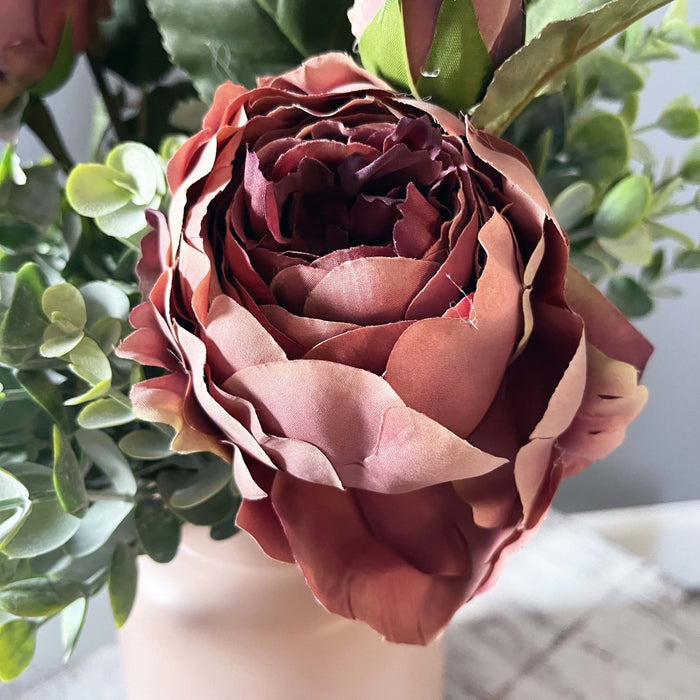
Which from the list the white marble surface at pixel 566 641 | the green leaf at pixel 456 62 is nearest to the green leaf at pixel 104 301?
the green leaf at pixel 456 62

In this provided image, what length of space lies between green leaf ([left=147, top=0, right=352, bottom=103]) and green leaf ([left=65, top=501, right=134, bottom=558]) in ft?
0.44

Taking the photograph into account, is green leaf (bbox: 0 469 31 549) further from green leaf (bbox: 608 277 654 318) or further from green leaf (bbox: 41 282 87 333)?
green leaf (bbox: 608 277 654 318)

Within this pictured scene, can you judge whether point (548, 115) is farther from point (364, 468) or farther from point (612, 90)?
point (364, 468)

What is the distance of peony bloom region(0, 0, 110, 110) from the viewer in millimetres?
222

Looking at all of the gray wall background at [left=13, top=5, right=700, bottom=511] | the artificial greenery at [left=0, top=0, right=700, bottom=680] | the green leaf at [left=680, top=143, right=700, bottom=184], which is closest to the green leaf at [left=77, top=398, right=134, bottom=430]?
the artificial greenery at [left=0, top=0, right=700, bottom=680]

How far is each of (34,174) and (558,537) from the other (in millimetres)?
443

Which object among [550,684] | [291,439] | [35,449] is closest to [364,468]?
[291,439]

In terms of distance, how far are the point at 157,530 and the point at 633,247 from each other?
180 mm

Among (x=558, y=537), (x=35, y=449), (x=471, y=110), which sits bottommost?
(x=558, y=537)

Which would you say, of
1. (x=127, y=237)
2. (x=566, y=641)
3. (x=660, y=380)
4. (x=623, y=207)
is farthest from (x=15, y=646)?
(x=660, y=380)

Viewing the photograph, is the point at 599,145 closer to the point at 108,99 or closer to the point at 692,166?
the point at 692,166

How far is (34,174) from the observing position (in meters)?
0.23

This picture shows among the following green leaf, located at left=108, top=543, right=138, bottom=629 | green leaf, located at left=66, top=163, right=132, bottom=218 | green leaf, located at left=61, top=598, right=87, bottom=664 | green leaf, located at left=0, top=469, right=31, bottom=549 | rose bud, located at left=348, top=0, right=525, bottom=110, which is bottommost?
green leaf, located at left=61, top=598, right=87, bottom=664

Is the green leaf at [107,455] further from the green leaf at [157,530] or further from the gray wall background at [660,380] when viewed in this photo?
the gray wall background at [660,380]
